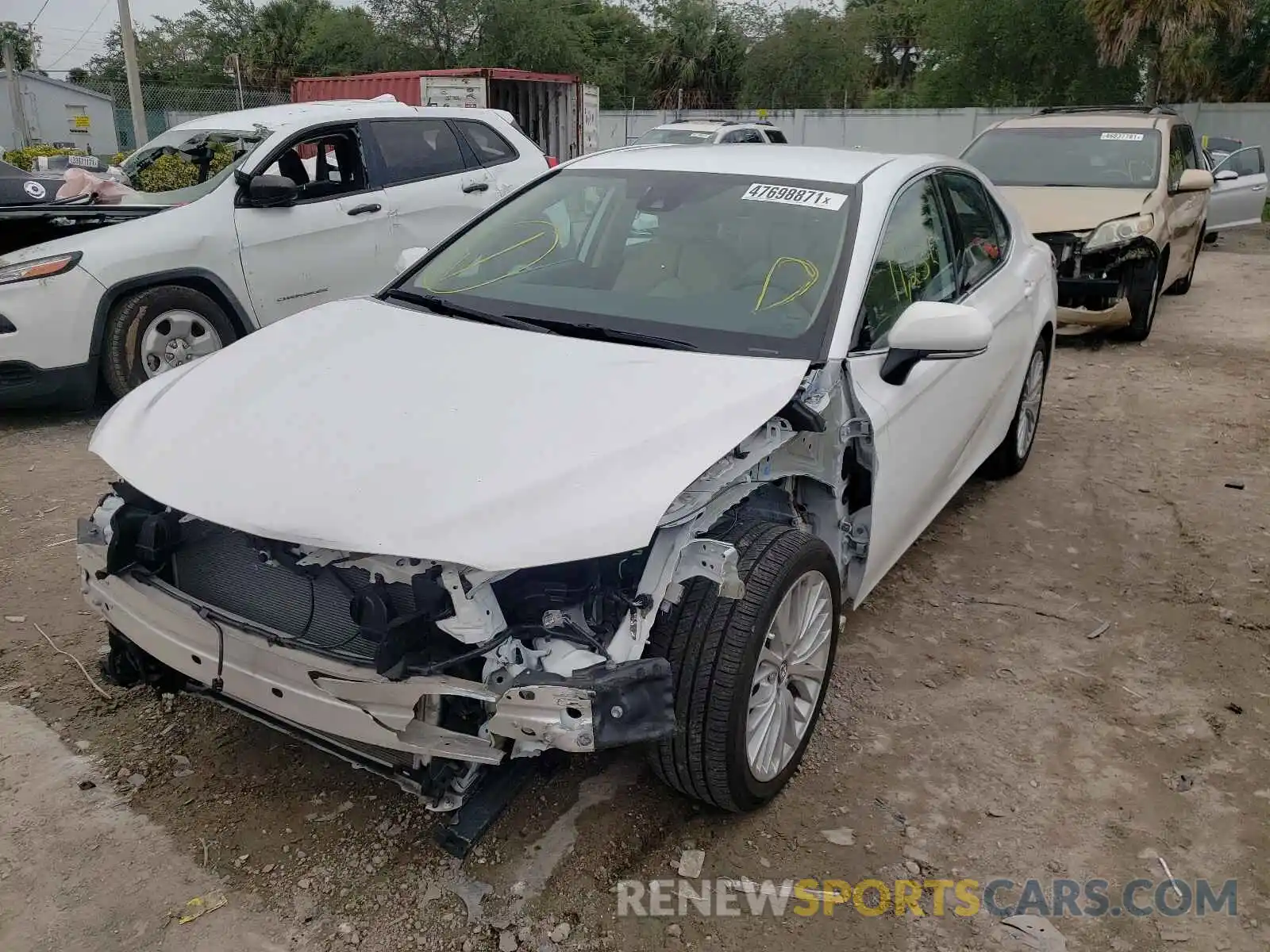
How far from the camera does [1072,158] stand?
8.58 m

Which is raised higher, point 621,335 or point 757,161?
point 757,161

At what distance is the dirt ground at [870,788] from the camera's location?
2443 mm

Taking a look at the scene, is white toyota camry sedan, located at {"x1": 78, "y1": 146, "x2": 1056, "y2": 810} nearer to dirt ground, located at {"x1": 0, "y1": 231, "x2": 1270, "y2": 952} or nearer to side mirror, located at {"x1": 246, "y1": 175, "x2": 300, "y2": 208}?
dirt ground, located at {"x1": 0, "y1": 231, "x2": 1270, "y2": 952}

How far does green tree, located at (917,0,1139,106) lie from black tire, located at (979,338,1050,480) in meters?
18.4

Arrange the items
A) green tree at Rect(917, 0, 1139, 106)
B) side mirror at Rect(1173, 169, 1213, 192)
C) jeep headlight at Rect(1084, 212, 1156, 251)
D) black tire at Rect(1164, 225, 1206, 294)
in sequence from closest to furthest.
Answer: jeep headlight at Rect(1084, 212, 1156, 251) → side mirror at Rect(1173, 169, 1213, 192) → black tire at Rect(1164, 225, 1206, 294) → green tree at Rect(917, 0, 1139, 106)

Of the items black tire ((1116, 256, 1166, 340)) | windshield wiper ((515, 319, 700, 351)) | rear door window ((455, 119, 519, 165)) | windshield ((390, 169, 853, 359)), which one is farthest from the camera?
black tire ((1116, 256, 1166, 340))

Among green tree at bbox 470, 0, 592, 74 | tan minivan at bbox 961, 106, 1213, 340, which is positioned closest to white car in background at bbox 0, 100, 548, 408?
tan minivan at bbox 961, 106, 1213, 340

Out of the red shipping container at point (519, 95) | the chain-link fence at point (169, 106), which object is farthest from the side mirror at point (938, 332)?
the chain-link fence at point (169, 106)

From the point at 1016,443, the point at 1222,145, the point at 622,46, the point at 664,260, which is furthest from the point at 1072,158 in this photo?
the point at 622,46

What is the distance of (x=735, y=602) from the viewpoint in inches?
98.1

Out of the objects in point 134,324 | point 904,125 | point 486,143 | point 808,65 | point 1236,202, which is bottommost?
point 134,324

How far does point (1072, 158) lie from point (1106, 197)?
2.29 feet

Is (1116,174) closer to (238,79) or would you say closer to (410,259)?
(410,259)

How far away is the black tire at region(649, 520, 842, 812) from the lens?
8.02 feet
